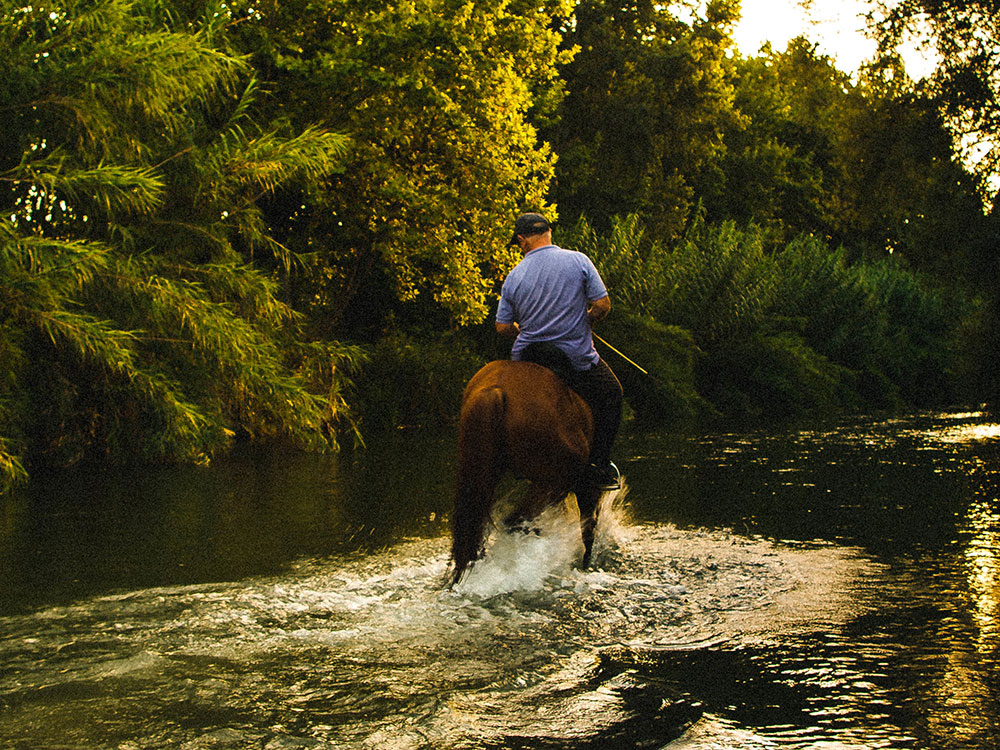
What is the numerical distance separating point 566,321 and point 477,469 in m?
1.25

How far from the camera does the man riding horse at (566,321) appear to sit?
26.7ft

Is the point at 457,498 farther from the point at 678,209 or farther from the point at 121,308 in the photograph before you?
the point at 678,209

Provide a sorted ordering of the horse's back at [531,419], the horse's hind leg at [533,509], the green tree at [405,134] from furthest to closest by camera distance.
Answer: the green tree at [405,134]
the horse's hind leg at [533,509]
the horse's back at [531,419]

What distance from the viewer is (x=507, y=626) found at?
250 inches

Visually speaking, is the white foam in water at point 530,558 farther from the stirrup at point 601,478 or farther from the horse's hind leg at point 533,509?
the stirrup at point 601,478

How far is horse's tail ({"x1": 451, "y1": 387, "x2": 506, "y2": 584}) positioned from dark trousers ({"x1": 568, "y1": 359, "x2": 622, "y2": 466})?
35.3 inches

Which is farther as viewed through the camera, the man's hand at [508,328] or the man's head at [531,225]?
the man's hand at [508,328]

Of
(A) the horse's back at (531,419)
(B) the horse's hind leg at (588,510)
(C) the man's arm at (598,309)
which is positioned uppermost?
(C) the man's arm at (598,309)

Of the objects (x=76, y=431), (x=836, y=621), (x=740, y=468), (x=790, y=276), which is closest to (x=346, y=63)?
(x=76, y=431)

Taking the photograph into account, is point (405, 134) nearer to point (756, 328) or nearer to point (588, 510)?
point (756, 328)

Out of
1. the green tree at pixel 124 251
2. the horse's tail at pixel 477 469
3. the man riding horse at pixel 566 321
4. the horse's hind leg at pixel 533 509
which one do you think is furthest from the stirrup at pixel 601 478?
the green tree at pixel 124 251

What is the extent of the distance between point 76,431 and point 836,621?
36.5 ft

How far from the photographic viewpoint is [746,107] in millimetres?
60750

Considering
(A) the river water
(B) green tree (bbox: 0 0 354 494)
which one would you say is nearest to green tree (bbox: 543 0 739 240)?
(B) green tree (bbox: 0 0 354 494)
